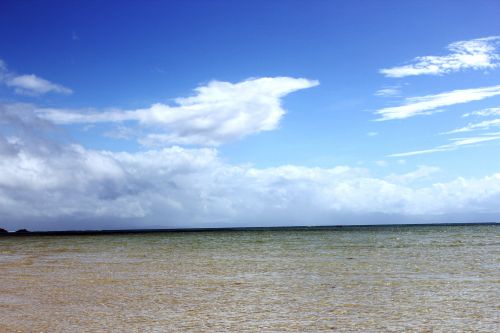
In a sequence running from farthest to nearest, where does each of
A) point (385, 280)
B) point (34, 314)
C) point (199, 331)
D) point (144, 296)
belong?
point (385, 280)
point (144, 296)
point (34, 314)
point (199, 331)

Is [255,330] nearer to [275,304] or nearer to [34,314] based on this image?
[275,304]

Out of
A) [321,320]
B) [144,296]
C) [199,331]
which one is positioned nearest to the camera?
[199,331]

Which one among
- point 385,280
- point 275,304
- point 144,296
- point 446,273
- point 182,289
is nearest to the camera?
point 275,304

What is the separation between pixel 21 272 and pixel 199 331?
2571 centimetres

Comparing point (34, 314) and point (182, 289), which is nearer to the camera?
point (34, 314)

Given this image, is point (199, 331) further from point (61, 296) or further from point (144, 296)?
point (61, 296)

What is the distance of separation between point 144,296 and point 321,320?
31.8 ft

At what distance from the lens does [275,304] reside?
1997cm

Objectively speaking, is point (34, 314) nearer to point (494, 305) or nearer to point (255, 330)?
point (255, 330)

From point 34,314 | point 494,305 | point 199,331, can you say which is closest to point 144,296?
point 34,314

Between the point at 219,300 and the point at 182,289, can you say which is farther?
the point at 182,289

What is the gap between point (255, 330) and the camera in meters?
15.4

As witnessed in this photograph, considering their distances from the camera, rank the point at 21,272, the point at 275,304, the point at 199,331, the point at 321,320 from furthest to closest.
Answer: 1. the point at 21,272
2. the point at 275,304
3. the point at 321,320
4. the point at 199,331

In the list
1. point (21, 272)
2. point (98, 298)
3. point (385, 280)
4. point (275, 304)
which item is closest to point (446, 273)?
point (385, 280)
